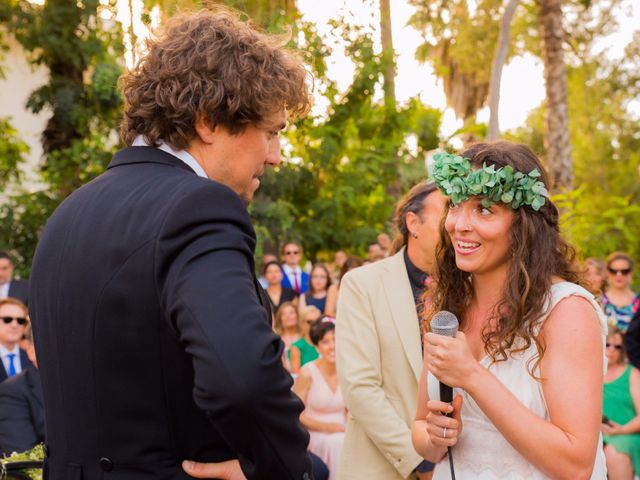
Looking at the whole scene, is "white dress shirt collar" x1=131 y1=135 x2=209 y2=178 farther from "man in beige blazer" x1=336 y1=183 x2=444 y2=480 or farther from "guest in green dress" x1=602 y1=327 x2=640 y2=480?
"guest in green dress" x1=602 y1=327 x2=640 y2=480

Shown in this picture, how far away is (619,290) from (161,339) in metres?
9.44

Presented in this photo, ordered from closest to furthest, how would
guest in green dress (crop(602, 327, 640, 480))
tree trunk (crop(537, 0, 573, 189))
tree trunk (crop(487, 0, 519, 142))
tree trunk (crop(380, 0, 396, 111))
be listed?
guest in green dress (crop(602, 327, 640, 480))
tree trunk (crop(380, 0, 396, 111))
tree trunk (crop(487, 0, 519, 142))
tree trunk (crop(537, 0, 573, 189))

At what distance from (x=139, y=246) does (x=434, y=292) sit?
5.50 feet

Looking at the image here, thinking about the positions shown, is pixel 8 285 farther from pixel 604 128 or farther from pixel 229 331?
pixel 604 128

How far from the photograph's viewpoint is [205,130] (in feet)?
7.72

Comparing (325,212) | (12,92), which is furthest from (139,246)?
(12,92)

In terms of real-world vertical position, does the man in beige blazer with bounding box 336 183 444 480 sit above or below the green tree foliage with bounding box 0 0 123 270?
below

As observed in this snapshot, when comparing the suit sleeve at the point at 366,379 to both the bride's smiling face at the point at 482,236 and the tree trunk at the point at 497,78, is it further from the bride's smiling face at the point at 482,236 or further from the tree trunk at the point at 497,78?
the tree trunk at the point at 497,78

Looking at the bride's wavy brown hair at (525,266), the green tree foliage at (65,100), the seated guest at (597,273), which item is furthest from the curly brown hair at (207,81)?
the green tree foliage at (65,100)

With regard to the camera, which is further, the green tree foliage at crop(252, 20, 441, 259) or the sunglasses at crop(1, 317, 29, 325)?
the green tree foliage at crop(252, 20, 441, 259)

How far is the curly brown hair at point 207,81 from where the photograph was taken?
2.32 m

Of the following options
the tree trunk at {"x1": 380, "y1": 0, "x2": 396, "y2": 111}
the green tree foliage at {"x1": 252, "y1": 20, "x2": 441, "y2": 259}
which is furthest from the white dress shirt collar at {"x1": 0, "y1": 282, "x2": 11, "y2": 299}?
the tree trunk at {"x1": 380, "y1": 0, "x2": 396, "y2": 111}

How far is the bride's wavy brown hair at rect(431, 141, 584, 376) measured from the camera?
Answer: 296 centimetres

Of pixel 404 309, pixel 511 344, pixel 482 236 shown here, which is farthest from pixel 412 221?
pixel 511 344
